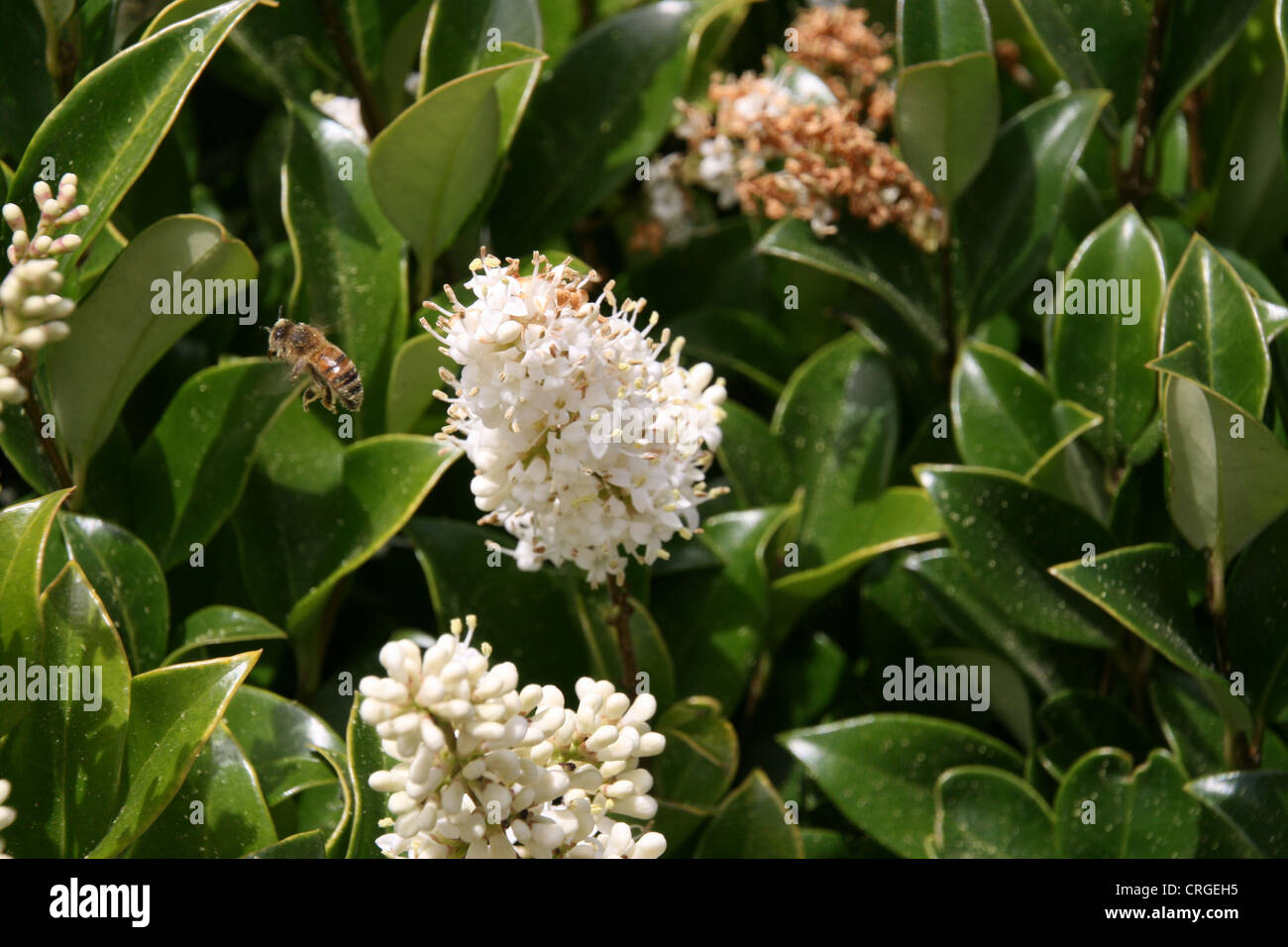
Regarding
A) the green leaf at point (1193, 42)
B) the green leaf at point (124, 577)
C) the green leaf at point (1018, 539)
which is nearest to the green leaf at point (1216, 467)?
the green leaf at point (1018, 539)

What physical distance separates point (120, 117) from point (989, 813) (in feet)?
4.41

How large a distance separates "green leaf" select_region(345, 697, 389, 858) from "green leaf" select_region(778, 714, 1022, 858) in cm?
57

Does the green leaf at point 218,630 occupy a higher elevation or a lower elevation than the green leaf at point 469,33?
lower

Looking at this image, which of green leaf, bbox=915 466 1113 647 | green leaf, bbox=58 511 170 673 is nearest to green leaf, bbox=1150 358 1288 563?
green leaf, bbox=915 466 1113 647

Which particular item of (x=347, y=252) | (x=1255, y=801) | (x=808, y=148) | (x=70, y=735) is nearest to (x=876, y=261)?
(x=808, y=148)

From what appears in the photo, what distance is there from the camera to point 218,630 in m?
1.47

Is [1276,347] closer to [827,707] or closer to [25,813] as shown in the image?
[827,707]

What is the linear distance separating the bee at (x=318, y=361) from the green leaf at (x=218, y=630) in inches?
11.2

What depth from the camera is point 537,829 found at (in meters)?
1.05

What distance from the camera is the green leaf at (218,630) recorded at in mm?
1434

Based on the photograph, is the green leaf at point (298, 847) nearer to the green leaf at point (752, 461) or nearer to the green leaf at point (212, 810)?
the green leaf at point (212, 810)

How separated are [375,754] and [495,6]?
108 centimetres

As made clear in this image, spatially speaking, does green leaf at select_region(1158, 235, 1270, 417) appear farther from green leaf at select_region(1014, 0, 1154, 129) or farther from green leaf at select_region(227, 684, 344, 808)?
green leaf at select_region(227, 684, 344, 808)

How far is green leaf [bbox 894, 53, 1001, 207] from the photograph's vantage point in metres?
1.68
